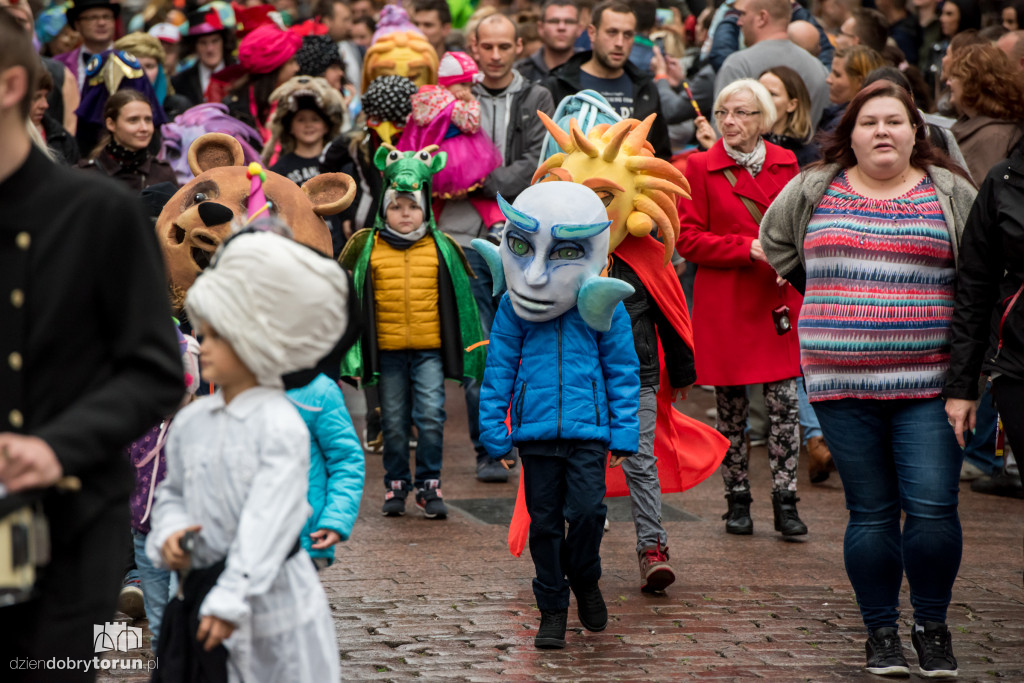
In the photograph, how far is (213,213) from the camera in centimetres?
575

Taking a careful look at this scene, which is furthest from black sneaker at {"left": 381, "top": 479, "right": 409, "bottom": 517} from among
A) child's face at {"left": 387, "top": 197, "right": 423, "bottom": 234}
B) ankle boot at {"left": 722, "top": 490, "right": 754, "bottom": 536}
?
ankle boot at {"left": 722, "top": 490, "right": 754, "bottom": 536}

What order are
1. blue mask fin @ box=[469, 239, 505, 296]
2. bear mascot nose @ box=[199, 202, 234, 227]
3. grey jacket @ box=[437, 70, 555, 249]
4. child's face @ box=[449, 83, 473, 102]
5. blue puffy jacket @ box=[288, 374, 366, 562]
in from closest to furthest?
blue puffy jacket @ box=[288, 374, 366, 562] < bear mascot nose @ box=[199, 202, 234, 227] < blue mask fin @ box=[469, 239, 505, 296] < grey jacket @ box=[437, 70, 555, 249] < child's face @ box=[449, 83, 473, 102]

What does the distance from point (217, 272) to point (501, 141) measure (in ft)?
18.9

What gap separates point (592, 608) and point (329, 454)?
75.4 inches

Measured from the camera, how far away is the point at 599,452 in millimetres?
5672

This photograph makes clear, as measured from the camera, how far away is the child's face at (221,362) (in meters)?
3.44

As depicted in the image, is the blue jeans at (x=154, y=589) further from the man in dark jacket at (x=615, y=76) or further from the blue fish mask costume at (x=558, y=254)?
the man in dark jacket at (x=615, y=76)

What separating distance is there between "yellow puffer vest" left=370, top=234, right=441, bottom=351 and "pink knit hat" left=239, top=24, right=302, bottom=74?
3.96 metres

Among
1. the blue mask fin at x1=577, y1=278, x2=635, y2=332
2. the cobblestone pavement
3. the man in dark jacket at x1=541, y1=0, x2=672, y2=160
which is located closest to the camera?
the cobblestone pavement

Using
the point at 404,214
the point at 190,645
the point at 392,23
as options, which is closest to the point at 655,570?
the point at 404,214

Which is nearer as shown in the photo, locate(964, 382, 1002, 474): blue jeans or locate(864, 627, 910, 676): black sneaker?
locate(864, 627, 910, 676): black sneaker

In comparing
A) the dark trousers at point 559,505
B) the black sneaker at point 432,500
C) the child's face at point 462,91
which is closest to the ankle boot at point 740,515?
the black sneaker at point 432,500

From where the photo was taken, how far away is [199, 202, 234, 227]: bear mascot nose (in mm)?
5758

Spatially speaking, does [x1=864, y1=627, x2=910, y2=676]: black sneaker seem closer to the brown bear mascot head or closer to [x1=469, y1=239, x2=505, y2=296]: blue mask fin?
[x1=469, y1=239, x2=505, y2=296]: blue mask fin
